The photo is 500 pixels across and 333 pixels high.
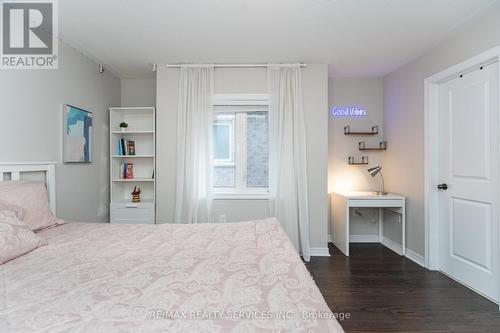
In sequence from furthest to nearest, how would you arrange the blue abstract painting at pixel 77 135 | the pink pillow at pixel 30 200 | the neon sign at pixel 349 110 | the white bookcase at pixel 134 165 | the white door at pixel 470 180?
the neon sign at pixel 349 110 < the white bookcase at pixel 134 165 < the blue abstract painting at pixel 77 135 < the white door at pixel 470 180 < the pink pillow at pixel 30 200

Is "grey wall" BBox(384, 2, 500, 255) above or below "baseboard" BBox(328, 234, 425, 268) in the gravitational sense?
above

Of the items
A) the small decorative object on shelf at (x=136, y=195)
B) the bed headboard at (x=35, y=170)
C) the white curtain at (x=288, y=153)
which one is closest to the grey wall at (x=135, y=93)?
the small decorative object on shelf at (x=136, y=195)

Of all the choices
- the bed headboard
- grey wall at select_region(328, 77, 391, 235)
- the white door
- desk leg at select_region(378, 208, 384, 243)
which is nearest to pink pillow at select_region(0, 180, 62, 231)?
the bed headboard

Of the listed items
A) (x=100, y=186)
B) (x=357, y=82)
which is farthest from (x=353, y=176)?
(x=100, y=186)

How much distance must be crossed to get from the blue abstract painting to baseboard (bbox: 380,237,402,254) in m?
4.28

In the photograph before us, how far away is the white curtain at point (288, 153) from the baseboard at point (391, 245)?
4.25 ft

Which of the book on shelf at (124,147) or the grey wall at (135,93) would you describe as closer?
the book on shelf at (124,147)

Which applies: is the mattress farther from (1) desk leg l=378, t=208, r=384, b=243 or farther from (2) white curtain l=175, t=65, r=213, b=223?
(1) desk leg l=378, t=208, r=384, b=243

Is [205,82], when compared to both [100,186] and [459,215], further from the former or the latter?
[459,215]

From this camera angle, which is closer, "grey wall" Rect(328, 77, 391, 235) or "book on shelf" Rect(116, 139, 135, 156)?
"book on shelf" Rect(116, 139, 135, 156)

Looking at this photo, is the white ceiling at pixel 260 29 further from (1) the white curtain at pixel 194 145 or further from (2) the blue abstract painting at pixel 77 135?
(2) the blue abstract painting at pixel 77 135

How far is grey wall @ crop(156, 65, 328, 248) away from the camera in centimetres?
349

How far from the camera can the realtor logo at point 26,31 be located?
218 centimetres

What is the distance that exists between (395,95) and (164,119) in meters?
3.31
